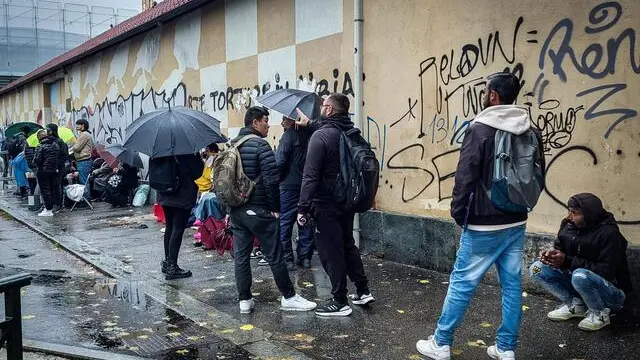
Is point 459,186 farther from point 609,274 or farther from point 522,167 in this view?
point 609,274

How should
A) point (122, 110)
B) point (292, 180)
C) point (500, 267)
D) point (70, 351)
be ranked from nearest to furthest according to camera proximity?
1. point (500, 267)
2. point (70, 351)
3. point (292, 180)
4. point (122, 110)

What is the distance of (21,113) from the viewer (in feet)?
89.0

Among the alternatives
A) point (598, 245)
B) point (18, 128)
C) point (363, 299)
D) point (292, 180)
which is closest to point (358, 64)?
point (292, 180)

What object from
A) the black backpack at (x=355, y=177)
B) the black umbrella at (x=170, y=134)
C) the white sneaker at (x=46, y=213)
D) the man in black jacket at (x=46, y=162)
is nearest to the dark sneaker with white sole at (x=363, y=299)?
the black backpack at (x=355, y=177)

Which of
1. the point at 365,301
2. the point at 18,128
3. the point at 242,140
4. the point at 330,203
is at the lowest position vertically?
the point at 365,301

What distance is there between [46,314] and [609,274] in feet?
16.0

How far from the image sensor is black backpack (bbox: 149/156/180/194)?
20.6 ft

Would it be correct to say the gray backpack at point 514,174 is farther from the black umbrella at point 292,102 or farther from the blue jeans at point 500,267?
the black umbrella at point 292,102

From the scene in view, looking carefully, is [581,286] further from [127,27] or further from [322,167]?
[127,27]

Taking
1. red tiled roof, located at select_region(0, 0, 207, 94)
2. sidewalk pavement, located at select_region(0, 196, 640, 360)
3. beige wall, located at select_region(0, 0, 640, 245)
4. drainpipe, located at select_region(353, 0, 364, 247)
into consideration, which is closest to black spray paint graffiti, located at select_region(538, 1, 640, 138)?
beige wall, located at select_region(0, 0, 640, 245)

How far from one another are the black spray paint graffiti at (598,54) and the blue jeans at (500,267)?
1.86 m

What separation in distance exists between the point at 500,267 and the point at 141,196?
412 inches

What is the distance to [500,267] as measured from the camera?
13.0ft

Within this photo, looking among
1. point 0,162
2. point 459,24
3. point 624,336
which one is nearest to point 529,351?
point 624,336
